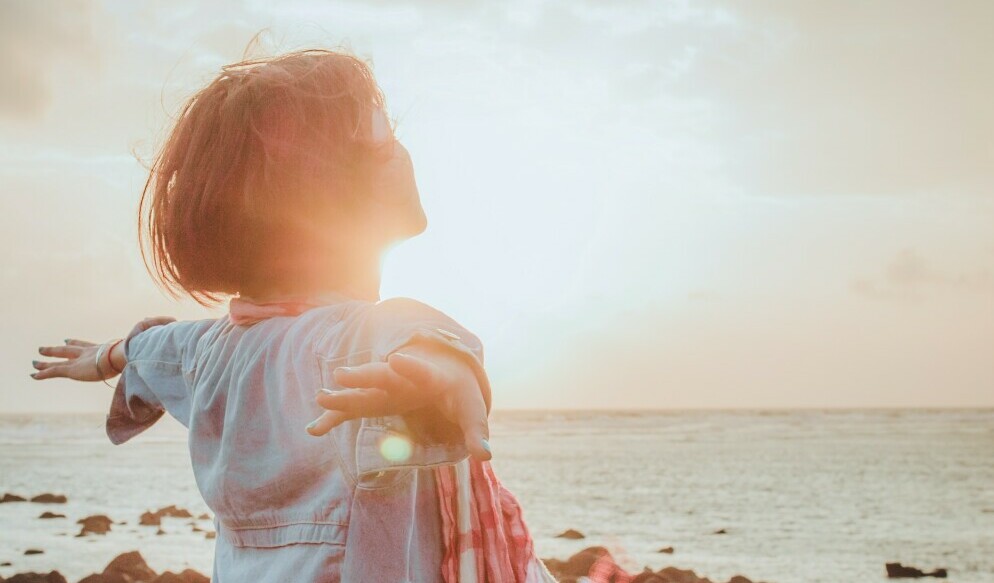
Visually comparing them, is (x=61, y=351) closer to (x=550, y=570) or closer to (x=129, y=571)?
(x=129, y=571)

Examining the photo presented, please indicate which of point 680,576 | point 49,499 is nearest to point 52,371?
point 680,576

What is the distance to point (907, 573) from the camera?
931cm

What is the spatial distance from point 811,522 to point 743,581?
16.6 ft

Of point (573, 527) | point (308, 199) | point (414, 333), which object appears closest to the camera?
point (414, 333)

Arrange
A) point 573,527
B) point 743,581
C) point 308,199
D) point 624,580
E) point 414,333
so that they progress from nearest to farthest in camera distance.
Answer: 1. point 414,333
2. point 308,199
3. point 624,580
4. point 743,581
5. point 573,527

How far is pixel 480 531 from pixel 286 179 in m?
0.71

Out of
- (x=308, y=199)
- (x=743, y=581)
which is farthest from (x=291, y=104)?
(x=743, y=581)

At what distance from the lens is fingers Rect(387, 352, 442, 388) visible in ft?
3.57

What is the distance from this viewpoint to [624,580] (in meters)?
1.71

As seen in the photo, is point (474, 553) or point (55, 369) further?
point (55, 369)

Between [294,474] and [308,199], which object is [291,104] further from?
[294,474]

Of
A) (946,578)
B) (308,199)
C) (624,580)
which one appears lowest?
(946,578)

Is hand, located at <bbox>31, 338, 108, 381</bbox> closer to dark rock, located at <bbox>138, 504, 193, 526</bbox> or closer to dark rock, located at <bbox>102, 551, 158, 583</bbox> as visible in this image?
dark rock, located at <bbox>102, 551, 158, 583</bbox>

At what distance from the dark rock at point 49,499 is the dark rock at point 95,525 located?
125 inches
